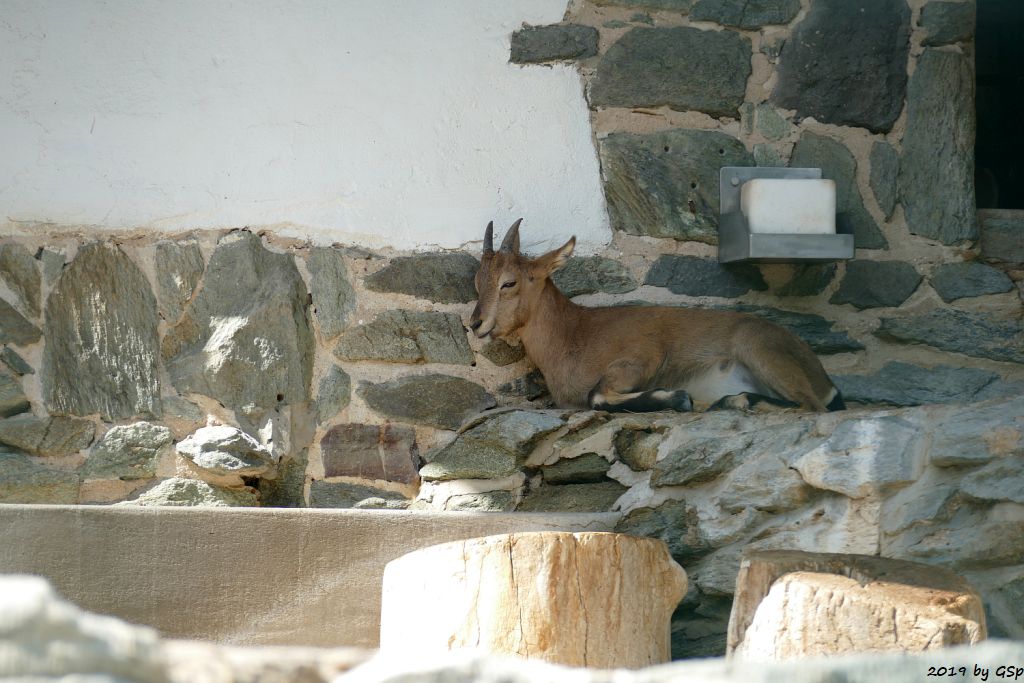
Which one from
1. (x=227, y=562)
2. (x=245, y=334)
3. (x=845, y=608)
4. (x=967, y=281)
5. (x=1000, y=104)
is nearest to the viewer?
(x=845, y=608)

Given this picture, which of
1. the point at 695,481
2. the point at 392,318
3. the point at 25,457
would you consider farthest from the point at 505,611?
the point at 25,457

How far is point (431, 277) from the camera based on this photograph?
16.9 ft

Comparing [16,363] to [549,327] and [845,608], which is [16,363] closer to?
[549,327]

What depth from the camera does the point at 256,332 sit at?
5004mm

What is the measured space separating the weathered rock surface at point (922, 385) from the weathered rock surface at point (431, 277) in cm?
165

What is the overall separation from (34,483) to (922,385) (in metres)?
3.69

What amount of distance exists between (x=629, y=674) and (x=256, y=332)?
4.20 m

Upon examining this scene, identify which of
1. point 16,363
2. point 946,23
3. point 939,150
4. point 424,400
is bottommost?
point 424,400

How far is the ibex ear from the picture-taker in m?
5.09

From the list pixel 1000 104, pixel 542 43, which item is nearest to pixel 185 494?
pixel 542 43

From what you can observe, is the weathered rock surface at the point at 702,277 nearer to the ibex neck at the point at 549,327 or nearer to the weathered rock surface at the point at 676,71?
the ibex neck at the point at 549,327

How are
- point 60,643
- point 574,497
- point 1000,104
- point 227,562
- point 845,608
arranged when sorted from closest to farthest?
point 60,643 → point 845,608 → point 227,562 → point 574,497 → point 1000,104

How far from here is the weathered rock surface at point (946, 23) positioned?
536cm

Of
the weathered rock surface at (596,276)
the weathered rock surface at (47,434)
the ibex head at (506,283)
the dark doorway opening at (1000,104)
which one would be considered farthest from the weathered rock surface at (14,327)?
the dark doorway opening at (1000,104)
